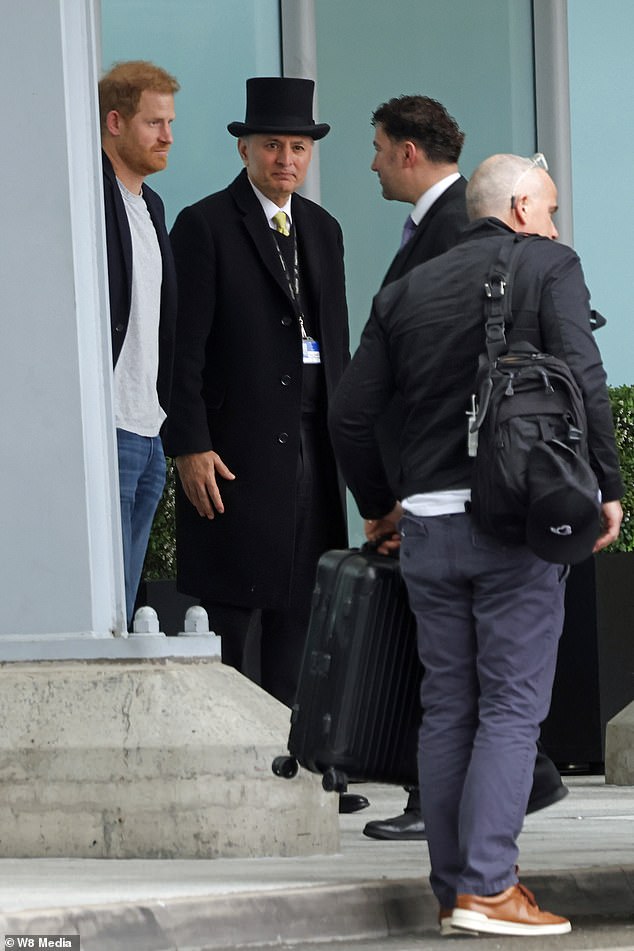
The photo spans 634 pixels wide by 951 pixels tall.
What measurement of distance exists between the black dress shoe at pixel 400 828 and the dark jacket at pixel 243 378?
34.0 inches

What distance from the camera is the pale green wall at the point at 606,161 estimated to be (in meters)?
10.3

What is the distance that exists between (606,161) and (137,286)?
4370 millimetres

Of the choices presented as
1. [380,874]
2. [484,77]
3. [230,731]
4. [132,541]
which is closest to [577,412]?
[380,874]

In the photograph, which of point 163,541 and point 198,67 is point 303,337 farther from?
point 198,67

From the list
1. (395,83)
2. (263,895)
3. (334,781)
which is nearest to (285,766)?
(334,781)

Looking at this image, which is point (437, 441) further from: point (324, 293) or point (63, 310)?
point (324, 293)

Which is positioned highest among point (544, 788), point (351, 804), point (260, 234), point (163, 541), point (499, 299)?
point (260, 234)

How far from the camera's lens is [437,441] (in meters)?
4.83

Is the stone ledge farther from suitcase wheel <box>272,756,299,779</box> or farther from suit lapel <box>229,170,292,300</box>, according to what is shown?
suit lapel <box>229,170,292,300</box>

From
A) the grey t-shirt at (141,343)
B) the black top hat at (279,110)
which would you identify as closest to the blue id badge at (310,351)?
the grey t-shirt at (141,343)

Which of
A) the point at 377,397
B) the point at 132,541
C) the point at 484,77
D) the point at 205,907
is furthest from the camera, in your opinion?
the point at 484,77

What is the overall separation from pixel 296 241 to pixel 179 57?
2141 millimetres

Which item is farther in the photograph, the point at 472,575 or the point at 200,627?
the point at 200,627

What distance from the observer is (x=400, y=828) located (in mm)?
6258
